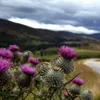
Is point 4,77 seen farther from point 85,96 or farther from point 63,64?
point 85,96

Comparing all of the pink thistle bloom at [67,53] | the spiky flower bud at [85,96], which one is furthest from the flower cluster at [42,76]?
the spiky flower bud at [85,96]

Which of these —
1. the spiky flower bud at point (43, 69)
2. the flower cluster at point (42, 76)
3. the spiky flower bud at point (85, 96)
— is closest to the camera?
the flower cluster at point (42, 76)

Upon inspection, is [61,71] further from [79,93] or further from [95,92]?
[95,92]

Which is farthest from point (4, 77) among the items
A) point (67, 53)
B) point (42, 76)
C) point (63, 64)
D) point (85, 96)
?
point (85, 96)

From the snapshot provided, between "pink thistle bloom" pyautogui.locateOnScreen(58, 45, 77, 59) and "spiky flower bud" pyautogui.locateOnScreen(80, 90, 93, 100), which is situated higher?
"pink thistle bloom" pyautogui.locateOnScreen(58, 45, 77, 59)

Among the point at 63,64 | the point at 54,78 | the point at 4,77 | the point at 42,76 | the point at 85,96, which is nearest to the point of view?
the point at 4,77

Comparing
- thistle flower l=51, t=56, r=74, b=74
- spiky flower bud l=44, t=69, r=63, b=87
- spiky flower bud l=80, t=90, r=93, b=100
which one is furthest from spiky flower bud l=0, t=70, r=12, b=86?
spiky flower bud l=80, t=90, r=93, b=100

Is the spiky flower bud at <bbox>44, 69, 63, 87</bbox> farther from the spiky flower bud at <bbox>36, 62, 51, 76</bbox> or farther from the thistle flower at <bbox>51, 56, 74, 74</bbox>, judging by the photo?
the thistle flower at <bbox>51, 56, 74, 74</bbox>

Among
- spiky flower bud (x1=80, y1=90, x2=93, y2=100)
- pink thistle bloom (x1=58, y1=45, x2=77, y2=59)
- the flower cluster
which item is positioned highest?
pink thistle bloom (x1=58, y1=45, x2=77, y2=59)

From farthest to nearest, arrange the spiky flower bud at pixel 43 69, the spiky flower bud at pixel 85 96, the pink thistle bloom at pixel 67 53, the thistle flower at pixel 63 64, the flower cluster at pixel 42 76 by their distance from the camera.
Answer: the spiky flower bud at pixel 85 96, the pink thistle bloom at pixel 67 53, the thistle flower at pixel 63 64, the spiky flower bud at pixel 43 69, the flower cluster at pixel 42 76

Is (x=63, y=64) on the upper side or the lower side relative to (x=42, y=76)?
upper

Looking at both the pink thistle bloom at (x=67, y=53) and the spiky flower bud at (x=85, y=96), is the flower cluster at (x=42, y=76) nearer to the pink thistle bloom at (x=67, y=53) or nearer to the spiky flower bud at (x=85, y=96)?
the pink thistle bloom at (x=67, y=53)

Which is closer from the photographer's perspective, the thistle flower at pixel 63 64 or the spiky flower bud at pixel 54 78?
the spiky flower bud at pixel 54 78

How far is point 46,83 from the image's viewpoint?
23.8 feet
